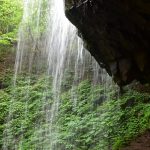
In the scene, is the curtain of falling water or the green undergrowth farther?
the curtain of falling water

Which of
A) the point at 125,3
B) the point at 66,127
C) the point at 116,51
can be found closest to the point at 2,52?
the point at 66,127

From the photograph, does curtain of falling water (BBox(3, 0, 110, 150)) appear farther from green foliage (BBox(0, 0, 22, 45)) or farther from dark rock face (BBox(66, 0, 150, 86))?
dark rock face (BBox(66, 0, 150, 86))

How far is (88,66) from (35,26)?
484cm

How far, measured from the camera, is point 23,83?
1855 cm

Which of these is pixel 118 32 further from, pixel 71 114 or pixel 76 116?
pixel 71 114

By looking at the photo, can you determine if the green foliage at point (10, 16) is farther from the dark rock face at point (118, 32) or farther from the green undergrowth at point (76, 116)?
the dark rock face at point (118, 32)

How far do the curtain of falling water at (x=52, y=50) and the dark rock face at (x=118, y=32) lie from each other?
7339 mm

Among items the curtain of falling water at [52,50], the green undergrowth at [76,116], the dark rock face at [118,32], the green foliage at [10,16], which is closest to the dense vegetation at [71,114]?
the green undergrowth at [76,116]

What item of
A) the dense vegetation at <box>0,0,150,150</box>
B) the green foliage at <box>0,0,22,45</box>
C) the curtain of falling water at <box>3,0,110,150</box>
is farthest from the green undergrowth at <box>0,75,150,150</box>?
the green foliage at <box>0,0,22,45</box>

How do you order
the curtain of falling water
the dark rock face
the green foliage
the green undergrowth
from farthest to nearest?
1. the green foliage
2. the curtain of falling water
3. the green undergrowth
4. the dark rock face

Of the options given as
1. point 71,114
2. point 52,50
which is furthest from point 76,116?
point 52,50

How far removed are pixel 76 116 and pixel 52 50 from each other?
689cm

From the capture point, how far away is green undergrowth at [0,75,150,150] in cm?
1241

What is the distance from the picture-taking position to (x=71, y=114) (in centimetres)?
1492
